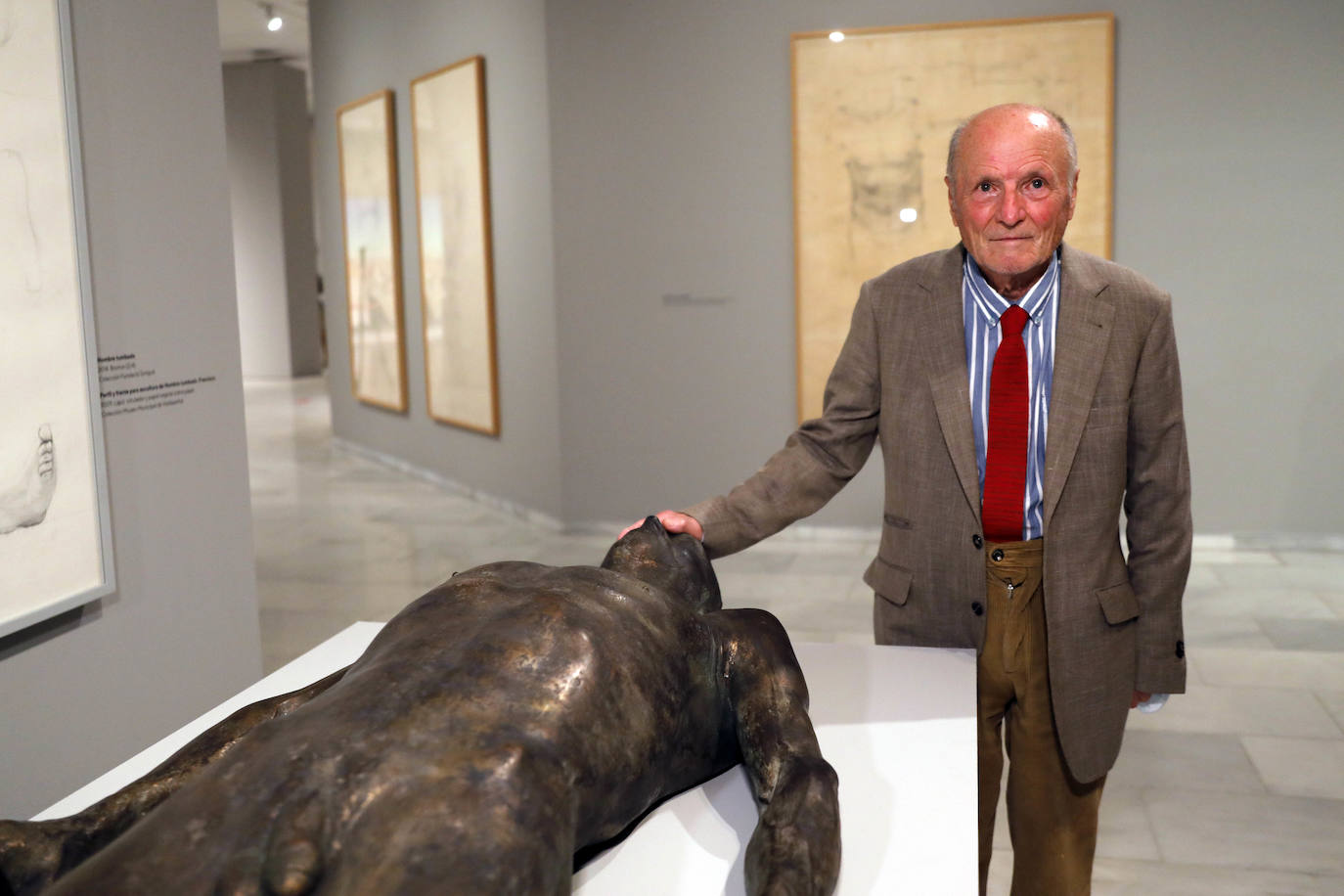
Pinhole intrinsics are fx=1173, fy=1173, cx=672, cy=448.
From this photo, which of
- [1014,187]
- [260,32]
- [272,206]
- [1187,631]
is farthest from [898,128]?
[272,206]

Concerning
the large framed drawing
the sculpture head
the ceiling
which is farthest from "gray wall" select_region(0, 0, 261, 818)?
the ceiling

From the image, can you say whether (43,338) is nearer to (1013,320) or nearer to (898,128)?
(1013,320)

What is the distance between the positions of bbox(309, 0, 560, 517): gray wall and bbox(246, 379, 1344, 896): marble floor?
1.15ft

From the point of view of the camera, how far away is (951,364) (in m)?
2.32

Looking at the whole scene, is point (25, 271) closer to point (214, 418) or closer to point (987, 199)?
point (214, 418)

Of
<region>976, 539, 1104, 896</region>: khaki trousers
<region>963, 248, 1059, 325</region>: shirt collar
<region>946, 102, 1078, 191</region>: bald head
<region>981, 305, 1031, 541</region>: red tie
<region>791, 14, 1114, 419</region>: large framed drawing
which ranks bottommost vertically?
<region>976, 539, 1104, 896</region>: khaki trousers

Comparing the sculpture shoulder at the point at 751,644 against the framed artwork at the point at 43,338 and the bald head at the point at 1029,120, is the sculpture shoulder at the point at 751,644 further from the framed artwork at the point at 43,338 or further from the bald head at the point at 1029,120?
the framed artwork at the point at 43,338

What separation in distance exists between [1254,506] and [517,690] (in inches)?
238

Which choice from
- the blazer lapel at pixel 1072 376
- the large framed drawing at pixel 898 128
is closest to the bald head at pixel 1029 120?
the blazer lapel at pixel 1072 376

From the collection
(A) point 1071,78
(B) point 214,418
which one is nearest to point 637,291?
(A) point 1071,78

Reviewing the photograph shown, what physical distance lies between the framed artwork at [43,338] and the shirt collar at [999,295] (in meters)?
2.11

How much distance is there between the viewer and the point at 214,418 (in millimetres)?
3531

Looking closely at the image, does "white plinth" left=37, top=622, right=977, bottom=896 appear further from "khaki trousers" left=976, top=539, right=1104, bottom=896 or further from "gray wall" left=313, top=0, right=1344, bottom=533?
"gray wall" left=313, top=0, right=1344, bottom=533

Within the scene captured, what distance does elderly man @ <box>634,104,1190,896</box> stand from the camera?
2.21 metres
